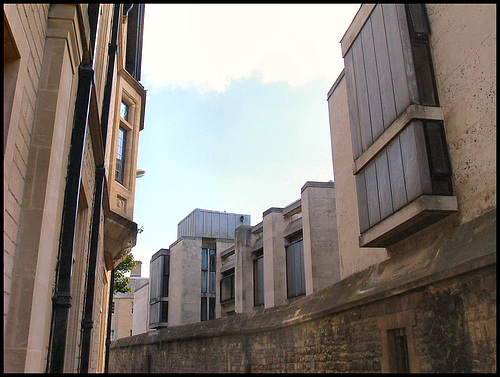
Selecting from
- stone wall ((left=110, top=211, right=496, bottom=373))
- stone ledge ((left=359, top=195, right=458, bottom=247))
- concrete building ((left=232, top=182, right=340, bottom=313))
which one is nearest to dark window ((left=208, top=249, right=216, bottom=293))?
concrete building ((left=232, top=182, right=340, bottom=313))

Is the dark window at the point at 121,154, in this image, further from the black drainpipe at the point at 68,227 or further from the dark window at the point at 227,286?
the dark window at the point at 227,286

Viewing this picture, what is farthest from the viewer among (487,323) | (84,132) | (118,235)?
(118,235)

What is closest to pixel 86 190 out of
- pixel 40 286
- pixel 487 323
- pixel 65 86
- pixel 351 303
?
pixel 65 86

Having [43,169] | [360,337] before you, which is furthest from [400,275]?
[43,169]

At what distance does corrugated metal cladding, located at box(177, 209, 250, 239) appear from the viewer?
2956 centimetres

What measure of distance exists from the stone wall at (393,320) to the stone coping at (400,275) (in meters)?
0.02

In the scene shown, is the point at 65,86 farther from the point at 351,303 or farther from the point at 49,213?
the point at 351,303

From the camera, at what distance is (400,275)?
296 inches

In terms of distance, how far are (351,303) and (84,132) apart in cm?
552

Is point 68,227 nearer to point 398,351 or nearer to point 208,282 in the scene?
point 398,351

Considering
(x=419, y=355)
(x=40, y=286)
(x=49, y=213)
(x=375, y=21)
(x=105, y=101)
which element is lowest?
(x=419, y=355)

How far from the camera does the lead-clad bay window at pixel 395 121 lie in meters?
7.36

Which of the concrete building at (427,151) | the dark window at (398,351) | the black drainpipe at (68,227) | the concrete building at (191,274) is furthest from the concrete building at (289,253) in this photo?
the black drainpipe at (68,227)

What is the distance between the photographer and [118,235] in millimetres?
11953
